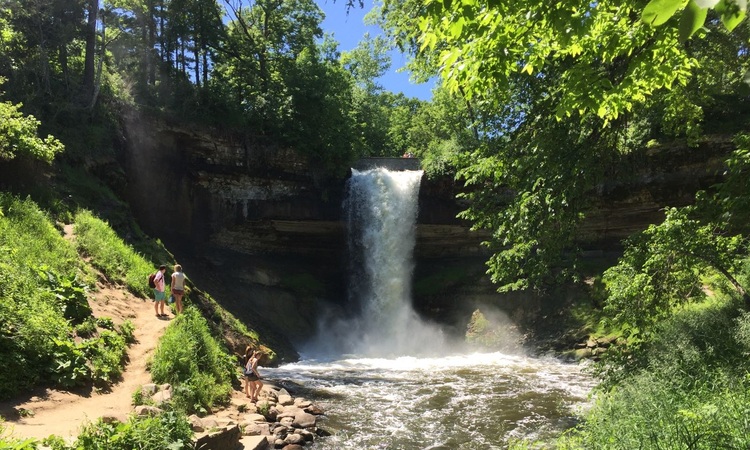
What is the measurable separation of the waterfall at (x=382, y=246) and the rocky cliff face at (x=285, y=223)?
Answer: 663 mm

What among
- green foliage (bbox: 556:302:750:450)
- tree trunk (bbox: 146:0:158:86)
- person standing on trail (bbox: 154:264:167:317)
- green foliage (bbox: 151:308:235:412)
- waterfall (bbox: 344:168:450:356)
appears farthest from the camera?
tree trunk (bbox: 146:0:158:86)

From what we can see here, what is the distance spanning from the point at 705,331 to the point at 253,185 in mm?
19790

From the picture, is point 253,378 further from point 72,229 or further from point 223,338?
point 72,229

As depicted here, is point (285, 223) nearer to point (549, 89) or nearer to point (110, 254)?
point (110, 254)

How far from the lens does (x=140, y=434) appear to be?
5.54 meters

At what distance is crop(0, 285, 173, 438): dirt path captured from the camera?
5.51 metres

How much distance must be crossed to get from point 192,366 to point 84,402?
2.13 metres

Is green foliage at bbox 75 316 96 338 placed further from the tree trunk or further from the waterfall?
the tree trunk

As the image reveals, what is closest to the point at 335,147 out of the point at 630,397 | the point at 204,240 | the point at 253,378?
the point at 204,240

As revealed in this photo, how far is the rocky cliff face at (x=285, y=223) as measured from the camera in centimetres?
2056

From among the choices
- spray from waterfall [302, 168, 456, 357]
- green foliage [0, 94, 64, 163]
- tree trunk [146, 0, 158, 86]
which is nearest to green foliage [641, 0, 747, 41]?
green foliage [0, 94, 64, 163]

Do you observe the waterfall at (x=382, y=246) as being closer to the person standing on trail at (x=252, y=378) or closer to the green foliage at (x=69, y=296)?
the person standing on trail at (x=252, y=378)

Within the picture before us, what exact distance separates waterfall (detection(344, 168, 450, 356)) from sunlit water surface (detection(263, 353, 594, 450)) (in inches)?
229

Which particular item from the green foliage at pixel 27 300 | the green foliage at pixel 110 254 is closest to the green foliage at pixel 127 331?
the green foliage at pixel 27 300
